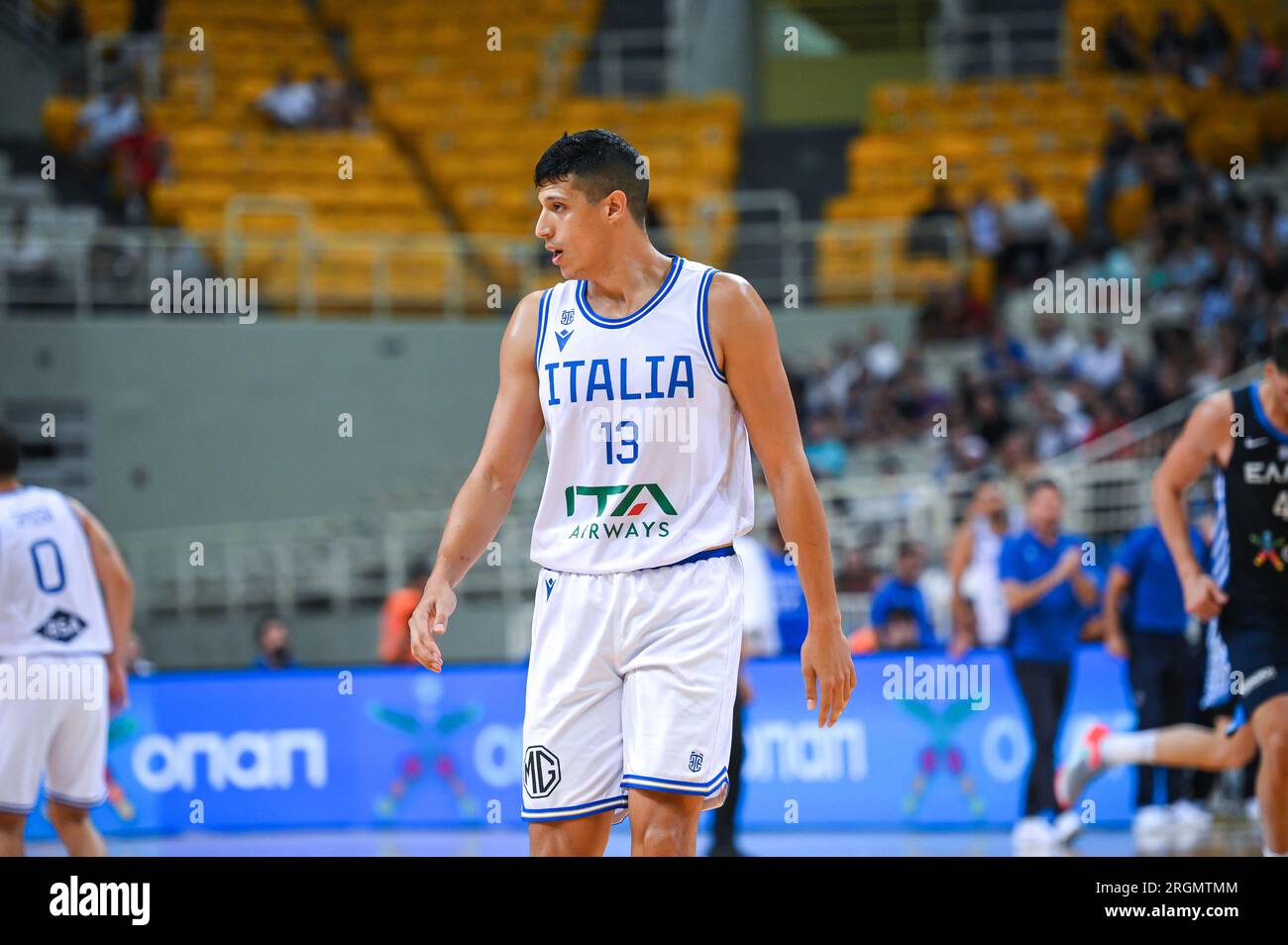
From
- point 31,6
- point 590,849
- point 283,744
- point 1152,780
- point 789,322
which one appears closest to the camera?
point 590,849

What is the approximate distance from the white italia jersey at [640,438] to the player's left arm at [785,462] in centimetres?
6

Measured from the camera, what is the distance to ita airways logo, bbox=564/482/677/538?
15.4 ft

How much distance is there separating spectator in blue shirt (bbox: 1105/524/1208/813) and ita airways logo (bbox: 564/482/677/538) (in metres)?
6.45

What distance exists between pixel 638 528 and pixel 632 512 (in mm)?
46

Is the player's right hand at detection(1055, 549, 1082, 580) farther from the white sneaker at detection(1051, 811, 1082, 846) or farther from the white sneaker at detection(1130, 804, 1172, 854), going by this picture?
the white sneaker at detection(1130, 804, 1172, 854)

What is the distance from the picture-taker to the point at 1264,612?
655 cm

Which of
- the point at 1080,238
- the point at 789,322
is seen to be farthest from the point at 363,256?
the point at 1080,238

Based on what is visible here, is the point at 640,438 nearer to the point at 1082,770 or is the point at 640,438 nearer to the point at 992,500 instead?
the point at 1082,770

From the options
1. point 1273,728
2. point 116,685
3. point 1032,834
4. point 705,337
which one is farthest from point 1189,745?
point 116,685

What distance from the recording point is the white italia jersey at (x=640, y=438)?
4.67 metres

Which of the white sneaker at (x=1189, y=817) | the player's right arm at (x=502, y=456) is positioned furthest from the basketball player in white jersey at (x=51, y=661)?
the white sneaker at (x=1189, y=817)

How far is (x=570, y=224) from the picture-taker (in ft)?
15.5
